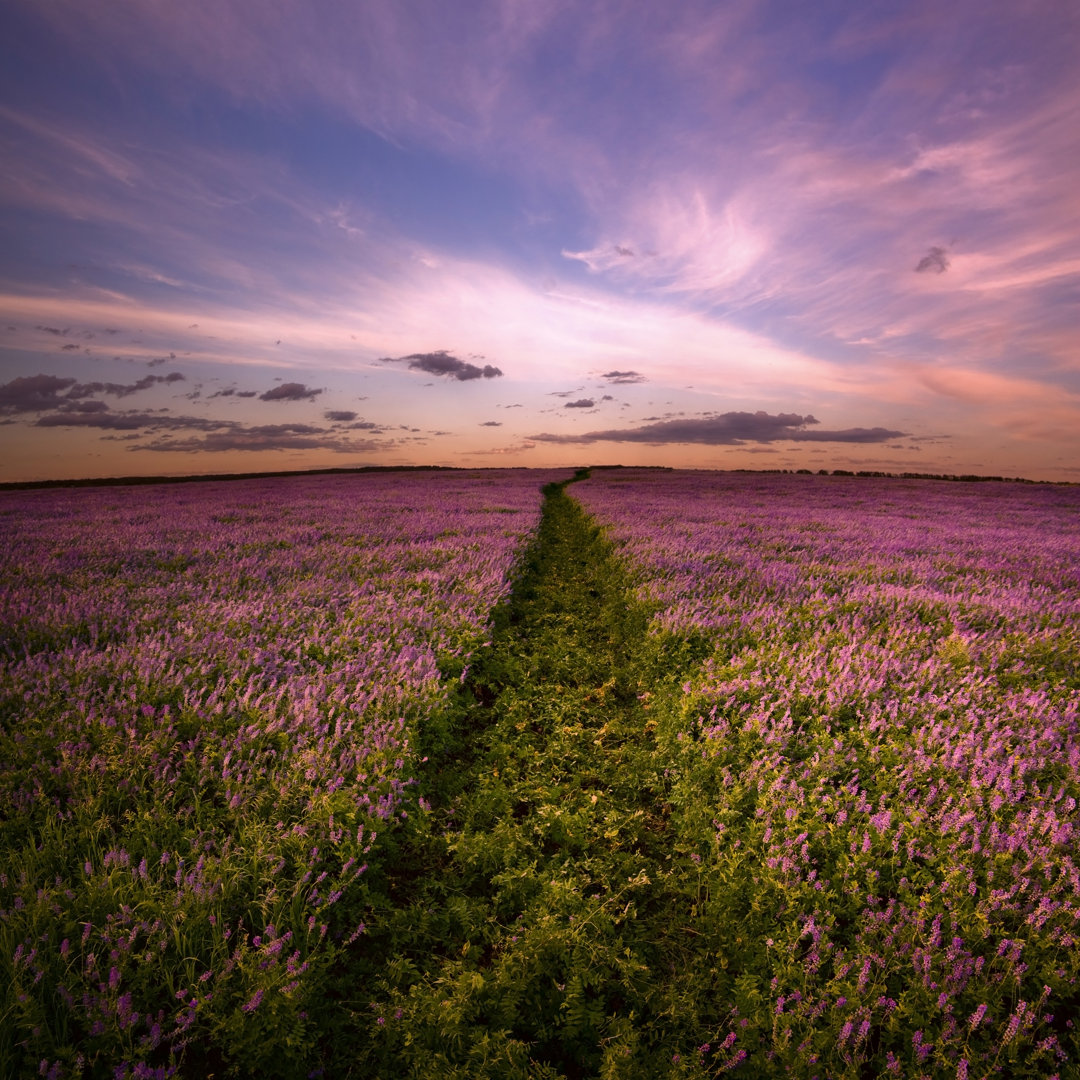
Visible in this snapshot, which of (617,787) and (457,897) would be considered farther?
(617,787)

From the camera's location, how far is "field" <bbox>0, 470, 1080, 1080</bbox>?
2471mm

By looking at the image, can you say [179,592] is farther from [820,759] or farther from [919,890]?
[919,890]

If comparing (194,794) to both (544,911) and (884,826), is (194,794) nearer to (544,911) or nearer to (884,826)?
(544,911)

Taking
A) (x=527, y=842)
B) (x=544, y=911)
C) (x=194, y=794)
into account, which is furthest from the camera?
(x=527, y=842)

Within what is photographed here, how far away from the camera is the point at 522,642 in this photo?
8289mm

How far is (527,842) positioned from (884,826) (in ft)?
7.80

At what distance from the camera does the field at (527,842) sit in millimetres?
2471

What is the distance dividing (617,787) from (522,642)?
3638 mm

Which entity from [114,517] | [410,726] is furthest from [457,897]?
[114,517]

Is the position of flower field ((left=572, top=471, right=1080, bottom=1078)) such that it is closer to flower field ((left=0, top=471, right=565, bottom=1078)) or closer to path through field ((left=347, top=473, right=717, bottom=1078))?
path through field ((left=347, top=473, right=717, bottom=1078))

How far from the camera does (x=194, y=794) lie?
3477mm

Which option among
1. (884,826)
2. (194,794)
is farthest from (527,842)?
(884,826)

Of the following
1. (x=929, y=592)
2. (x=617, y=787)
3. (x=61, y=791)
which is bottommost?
(x=617, y=787)

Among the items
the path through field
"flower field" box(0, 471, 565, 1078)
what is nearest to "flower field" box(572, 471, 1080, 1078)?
the path through field
